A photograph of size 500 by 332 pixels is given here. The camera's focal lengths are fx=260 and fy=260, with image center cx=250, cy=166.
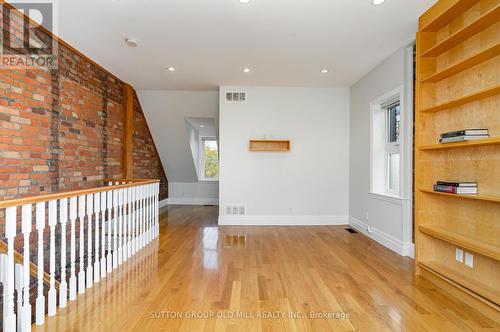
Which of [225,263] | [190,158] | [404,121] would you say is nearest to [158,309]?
[225,263]

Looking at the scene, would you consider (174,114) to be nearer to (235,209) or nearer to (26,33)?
(235,209)

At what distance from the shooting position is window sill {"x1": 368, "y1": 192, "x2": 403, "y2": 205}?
3505 mm

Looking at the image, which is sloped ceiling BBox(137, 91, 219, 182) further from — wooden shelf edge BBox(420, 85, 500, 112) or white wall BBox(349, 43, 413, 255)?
wooden shelf edge BBox(420, 85, 500, 112)

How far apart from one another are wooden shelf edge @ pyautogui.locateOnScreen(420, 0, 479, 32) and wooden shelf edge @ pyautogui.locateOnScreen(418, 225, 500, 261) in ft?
6.77

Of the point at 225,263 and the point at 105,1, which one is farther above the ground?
the point at 105,1

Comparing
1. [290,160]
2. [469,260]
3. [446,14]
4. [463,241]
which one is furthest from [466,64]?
[290,160]

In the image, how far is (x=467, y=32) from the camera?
2311mm

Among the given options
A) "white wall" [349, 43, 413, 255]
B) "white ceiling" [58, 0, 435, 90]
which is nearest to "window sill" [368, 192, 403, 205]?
"white wall" [349, 43, 413, 255]

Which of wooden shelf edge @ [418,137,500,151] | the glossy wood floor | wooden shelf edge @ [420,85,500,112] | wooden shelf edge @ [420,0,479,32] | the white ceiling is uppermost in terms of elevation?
the white ceiling

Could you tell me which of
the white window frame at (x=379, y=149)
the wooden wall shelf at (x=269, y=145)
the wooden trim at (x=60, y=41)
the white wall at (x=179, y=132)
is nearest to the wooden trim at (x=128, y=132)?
the wooden trim at (x=60, y=41)

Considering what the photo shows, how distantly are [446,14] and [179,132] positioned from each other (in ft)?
17.7

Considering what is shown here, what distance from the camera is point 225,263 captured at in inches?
122

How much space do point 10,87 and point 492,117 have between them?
456 cm

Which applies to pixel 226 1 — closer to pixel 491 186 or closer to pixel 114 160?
pixel 491 186
